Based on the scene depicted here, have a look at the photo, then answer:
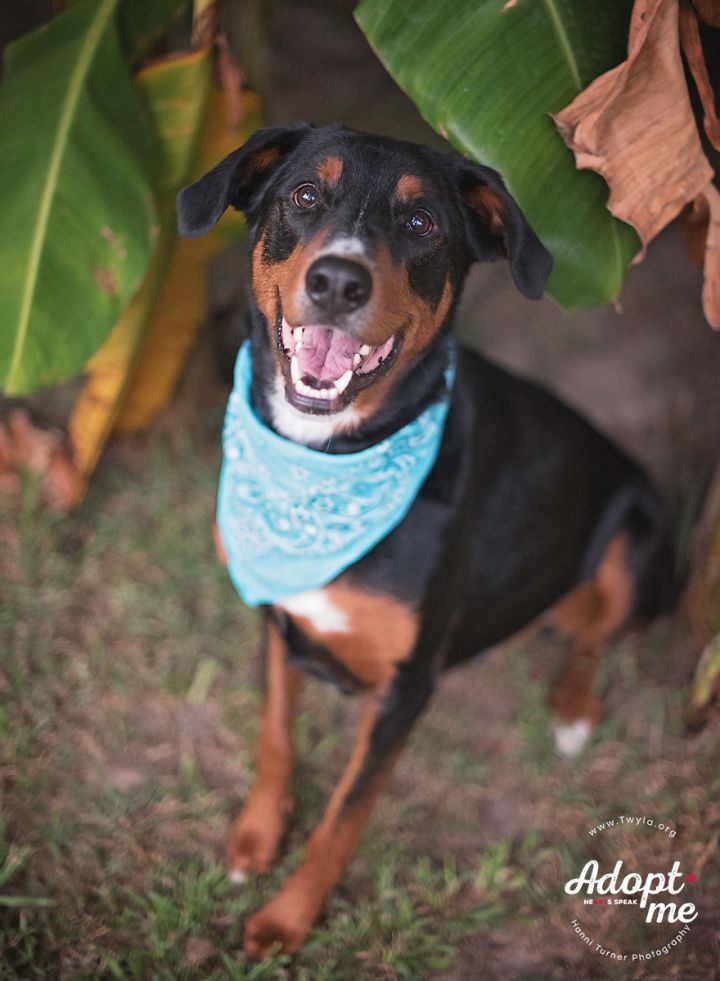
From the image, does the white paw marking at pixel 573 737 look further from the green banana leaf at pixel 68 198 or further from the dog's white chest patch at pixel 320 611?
the green banana leaf at pixel 68 198

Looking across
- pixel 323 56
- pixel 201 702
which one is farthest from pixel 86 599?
pixel 323 56

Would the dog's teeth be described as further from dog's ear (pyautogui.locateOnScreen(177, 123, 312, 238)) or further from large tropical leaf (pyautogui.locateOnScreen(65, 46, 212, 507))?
large tropical leaf (pyautogui.locateOnScreen(65, 46, 212, 507))

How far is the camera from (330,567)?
238 centimetres

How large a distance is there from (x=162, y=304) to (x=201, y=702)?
1569 mm

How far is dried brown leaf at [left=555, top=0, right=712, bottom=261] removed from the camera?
7.50 feet


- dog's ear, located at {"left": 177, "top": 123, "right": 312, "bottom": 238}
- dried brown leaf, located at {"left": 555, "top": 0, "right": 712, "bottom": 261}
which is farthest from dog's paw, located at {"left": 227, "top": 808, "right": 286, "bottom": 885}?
dried brown leaf, located at {"left": 555, "top": 0, "right": 712, "bottom": 261}

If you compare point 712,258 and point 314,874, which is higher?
point 712,258

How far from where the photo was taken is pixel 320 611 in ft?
7.89

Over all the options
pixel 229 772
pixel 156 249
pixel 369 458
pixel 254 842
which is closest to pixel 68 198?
pixel 156 249

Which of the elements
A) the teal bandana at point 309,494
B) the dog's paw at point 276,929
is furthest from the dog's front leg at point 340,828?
the teal bandana at point 309,494

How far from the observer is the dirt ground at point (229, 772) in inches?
102

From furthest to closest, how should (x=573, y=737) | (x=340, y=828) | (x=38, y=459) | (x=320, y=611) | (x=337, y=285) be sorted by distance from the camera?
1. (x=38, y=459)
2. (x=573, y=737)
3. (x=340, y=828)
4. (x=320, y=611)
5. (x=337, y=285)

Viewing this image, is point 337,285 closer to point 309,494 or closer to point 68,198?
point 309,494

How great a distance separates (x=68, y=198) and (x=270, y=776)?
74.2 inches
